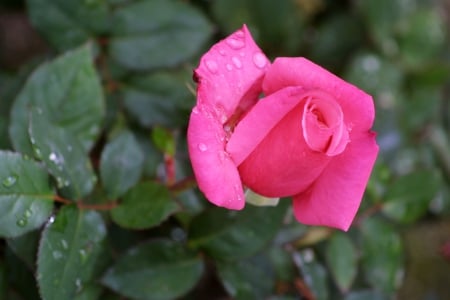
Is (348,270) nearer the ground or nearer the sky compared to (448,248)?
nearer the sky

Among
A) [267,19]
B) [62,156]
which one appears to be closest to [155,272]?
Result: [62,156]

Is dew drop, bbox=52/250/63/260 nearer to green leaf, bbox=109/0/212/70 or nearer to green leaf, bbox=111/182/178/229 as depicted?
green leaf, bbox=111/182/178/229

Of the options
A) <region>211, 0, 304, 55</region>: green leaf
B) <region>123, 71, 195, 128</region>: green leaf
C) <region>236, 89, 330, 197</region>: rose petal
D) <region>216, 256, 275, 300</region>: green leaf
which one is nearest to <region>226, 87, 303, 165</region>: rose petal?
<region>236, 89, 330, 197</region>: rose petal

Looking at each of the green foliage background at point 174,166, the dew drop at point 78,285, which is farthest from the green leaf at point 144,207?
the dew drop at point 78,285

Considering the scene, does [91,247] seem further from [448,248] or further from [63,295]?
[448,248]

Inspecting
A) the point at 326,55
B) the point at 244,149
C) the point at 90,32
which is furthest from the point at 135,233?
the point at 326,55

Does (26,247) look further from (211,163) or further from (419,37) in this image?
(419,37)
